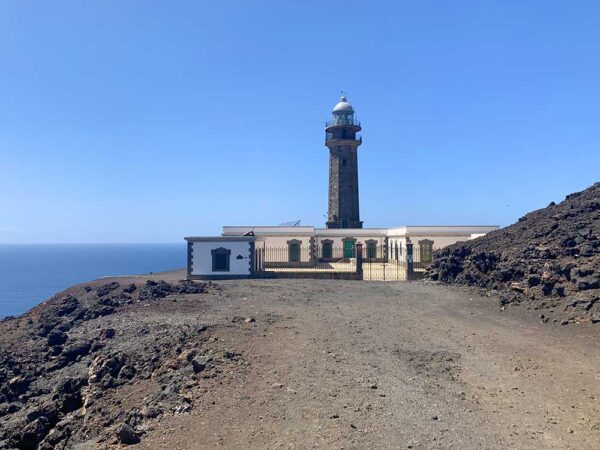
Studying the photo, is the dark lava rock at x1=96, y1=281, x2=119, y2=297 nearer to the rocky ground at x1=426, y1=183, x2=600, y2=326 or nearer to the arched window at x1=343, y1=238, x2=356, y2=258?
the rocky ground at x1=426, y1=183, x2=600, y2=326

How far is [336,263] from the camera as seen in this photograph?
1442 inches

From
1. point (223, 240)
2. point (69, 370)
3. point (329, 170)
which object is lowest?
point (69, 370)

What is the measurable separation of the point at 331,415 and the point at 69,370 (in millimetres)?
9648

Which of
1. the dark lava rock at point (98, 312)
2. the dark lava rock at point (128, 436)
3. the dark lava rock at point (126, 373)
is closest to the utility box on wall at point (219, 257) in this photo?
the dark lava rock at point (98, 312)

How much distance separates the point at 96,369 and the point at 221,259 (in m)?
15.4

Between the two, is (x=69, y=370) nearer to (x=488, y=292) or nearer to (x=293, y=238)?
(x=488, y=292)

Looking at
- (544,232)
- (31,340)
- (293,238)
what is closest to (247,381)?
(31,340)

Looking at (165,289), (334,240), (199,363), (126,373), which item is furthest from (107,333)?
(334,240)

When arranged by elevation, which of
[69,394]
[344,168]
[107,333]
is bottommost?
[69,394]

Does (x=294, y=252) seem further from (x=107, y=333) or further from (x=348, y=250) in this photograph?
(x=107, y=333)

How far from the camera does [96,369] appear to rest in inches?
502

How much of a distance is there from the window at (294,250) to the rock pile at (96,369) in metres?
15.3

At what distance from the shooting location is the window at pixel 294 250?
3569 centimetres

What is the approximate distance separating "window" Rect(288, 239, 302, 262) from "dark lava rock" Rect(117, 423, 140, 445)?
91.1 feet
